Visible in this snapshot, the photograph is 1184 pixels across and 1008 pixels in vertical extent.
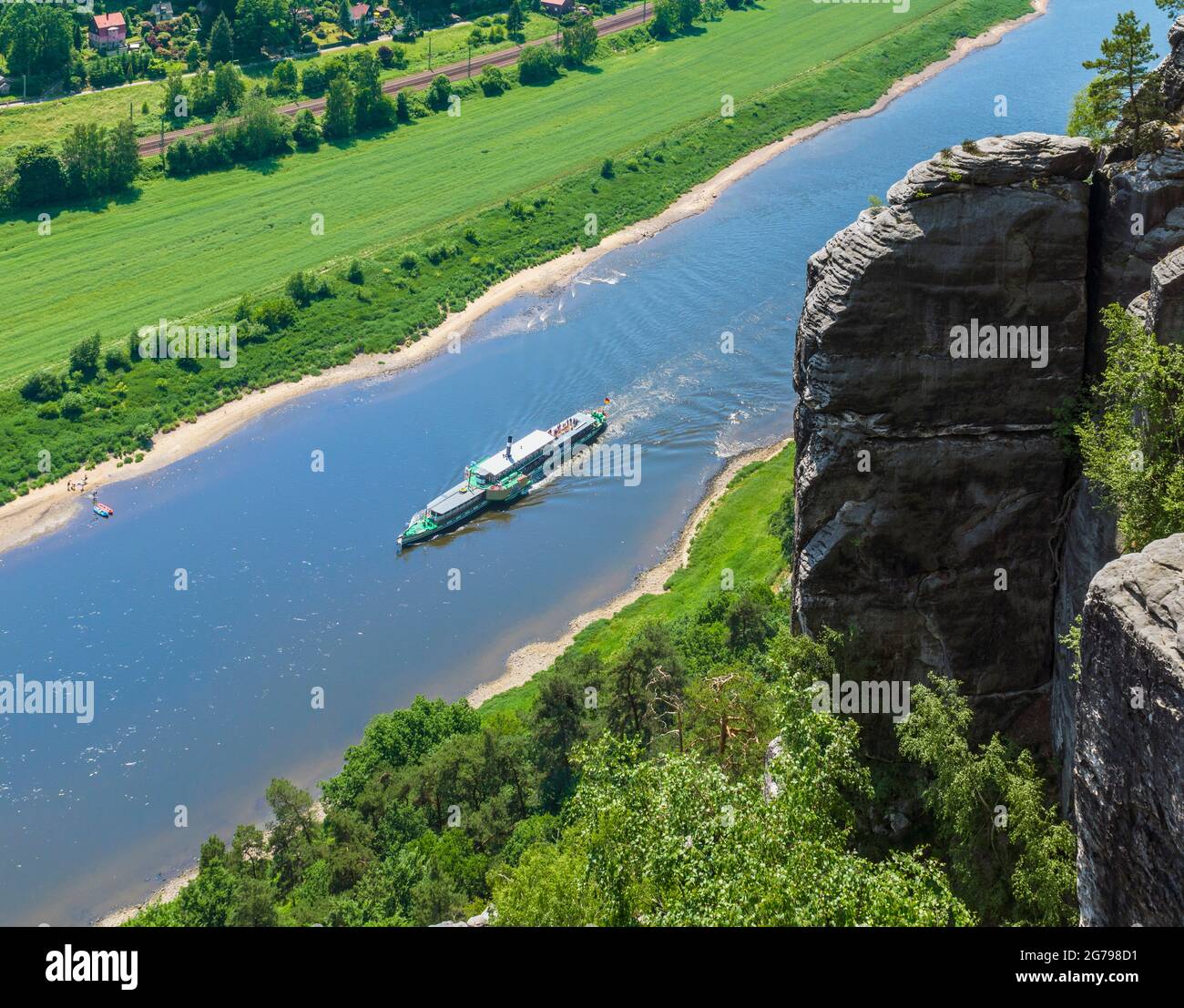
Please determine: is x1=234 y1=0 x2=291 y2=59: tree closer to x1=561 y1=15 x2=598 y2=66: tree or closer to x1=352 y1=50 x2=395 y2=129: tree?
x1=352 y1=50 x2=395 y2=129: tree

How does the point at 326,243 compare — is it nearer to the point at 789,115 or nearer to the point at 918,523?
the point at 789,115

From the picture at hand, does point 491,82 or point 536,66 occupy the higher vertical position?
point 536,66

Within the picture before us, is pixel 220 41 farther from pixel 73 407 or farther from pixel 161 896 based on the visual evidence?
pixel 161 896

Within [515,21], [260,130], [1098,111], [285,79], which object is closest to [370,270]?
[260,130]

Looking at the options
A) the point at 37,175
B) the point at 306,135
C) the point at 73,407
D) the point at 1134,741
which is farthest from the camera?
the point at 306,135

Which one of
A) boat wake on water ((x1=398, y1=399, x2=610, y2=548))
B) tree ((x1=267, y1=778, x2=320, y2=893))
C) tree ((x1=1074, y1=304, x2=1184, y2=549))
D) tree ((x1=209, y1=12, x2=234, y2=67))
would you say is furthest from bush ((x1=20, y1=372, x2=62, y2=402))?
tree ((x1=1074, y1=304, x2=1184, y2=549))

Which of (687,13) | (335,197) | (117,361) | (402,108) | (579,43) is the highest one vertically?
(687,13)

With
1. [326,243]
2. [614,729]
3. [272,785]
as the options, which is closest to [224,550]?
[272,785]
